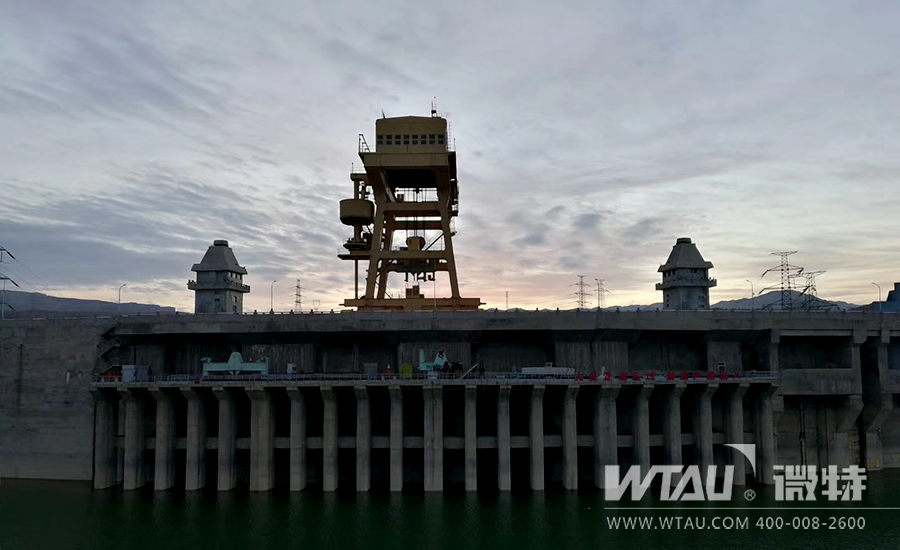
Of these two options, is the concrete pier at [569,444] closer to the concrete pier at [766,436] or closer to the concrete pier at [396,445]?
the concrete pier at [396,445]

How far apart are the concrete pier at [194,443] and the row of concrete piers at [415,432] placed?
0.23ft

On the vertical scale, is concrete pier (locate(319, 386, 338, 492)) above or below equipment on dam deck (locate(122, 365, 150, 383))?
below

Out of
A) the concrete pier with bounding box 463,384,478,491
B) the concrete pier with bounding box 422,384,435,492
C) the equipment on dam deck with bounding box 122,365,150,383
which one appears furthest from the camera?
the equipment on dam deck with bounding box 122,365,150,383

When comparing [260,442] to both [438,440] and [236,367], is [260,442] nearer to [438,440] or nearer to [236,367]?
[236,367]

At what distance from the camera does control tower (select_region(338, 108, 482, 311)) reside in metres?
52.0

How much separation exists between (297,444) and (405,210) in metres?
22.3

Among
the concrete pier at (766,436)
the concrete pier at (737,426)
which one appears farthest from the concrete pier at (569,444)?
the concrete pier at (766,436)

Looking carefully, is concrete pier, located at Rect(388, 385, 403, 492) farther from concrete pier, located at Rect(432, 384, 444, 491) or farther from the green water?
concrete pier, located at Rect(432, 384, 444, 491)

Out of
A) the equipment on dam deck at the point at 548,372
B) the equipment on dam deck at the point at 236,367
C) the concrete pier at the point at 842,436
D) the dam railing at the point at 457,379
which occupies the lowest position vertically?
the concrete pier at the point at 842,436

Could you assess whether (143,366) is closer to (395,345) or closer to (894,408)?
(395,345)

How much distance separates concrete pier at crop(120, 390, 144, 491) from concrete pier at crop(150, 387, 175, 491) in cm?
132

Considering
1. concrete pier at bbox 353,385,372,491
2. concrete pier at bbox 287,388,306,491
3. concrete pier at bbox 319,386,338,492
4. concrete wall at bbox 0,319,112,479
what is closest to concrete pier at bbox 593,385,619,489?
concrete pier at bbox 353,385,372,491

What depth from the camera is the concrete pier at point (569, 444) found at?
4162 cm

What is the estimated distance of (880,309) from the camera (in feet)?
172
